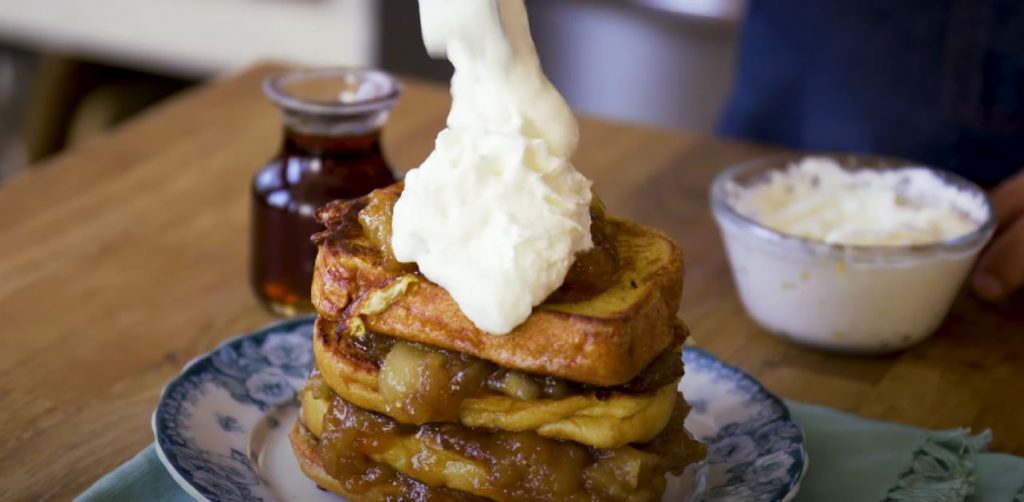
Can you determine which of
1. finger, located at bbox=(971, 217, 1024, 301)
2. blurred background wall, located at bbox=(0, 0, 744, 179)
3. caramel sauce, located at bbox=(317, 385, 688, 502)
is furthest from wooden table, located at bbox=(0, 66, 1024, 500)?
blurred background wall, located at bbox=(0, 0, 744, 179)

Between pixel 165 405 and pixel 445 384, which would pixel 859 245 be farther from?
pixel 165 405

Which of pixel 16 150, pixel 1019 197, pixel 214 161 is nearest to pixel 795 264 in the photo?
pixel 1019 197

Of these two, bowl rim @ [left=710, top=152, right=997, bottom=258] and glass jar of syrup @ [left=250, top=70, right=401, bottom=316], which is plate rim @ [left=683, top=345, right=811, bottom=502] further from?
glass jar of syrup @ [left=250, top=70, right=401, bottom=316]

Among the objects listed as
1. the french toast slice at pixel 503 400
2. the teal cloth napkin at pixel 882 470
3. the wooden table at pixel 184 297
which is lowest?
the wooden table at pixel 184 297

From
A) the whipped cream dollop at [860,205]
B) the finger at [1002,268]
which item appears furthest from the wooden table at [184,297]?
the whipped cream dollop at [860,205]

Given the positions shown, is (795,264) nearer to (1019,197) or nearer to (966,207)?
(966,207)

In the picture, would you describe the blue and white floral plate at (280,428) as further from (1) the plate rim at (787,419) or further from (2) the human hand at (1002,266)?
(2) the human hand at (1002,266)

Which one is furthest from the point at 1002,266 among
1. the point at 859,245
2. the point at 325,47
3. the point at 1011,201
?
the point at 325,47
